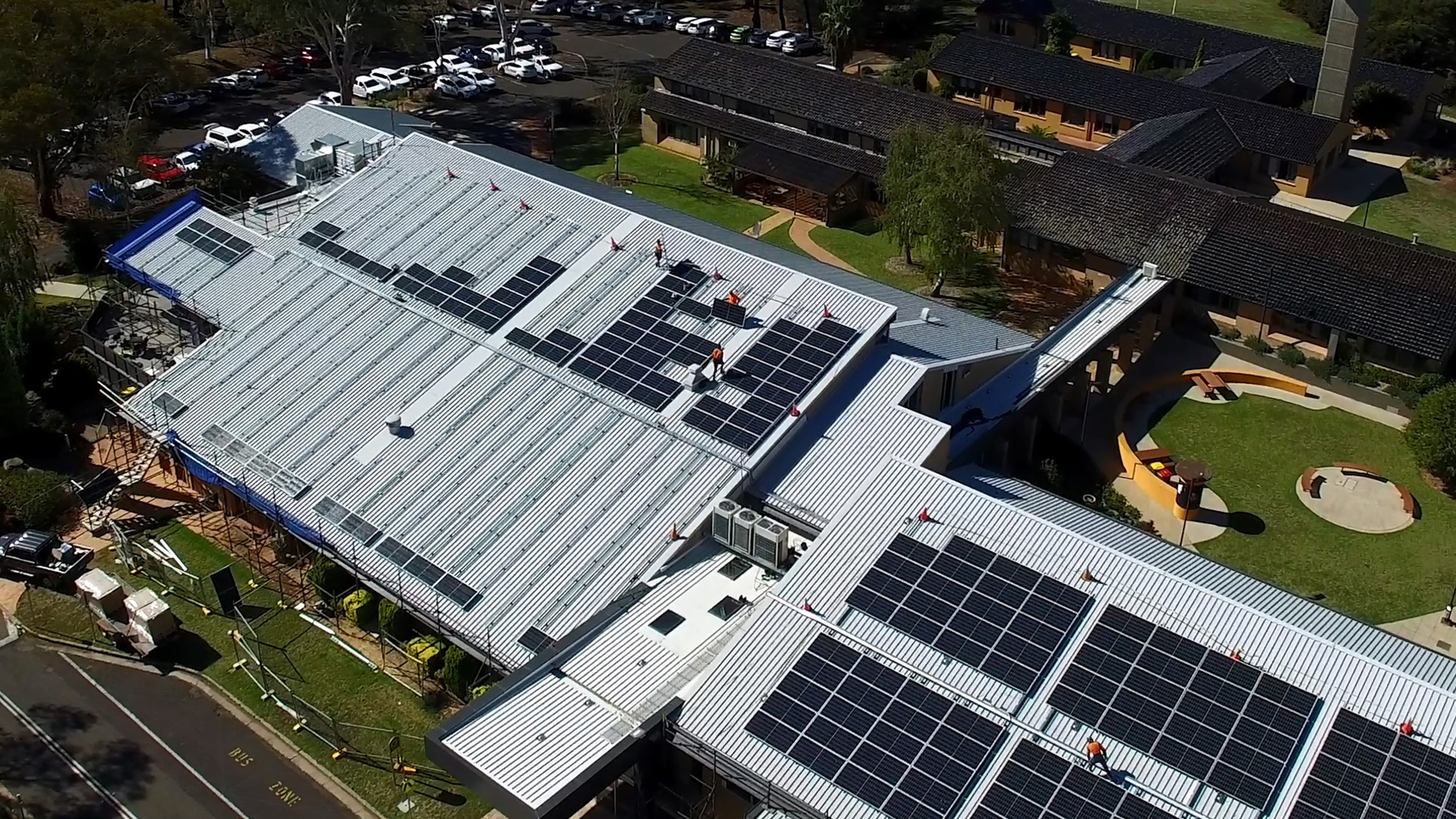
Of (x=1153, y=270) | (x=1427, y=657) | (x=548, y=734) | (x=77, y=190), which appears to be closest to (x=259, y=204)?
(x=77, y=190)

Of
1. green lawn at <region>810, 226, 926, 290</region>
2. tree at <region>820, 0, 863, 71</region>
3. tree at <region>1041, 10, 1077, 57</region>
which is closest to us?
green lawn at <region>810, 226, 926, 290</region>

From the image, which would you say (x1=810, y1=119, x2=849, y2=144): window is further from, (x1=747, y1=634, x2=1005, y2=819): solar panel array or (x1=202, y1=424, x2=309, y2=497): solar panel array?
(x1=747, y1=634, x2=1005, y2=819): solar panel array

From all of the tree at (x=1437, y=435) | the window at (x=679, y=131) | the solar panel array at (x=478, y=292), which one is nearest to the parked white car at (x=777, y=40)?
the window at (x=679, y=131)

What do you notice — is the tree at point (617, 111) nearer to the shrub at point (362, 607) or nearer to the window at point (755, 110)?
the window at point (755, 110)

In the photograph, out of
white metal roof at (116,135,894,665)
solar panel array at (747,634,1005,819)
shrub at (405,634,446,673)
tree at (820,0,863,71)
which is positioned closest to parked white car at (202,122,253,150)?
white metal roof at (116,135,894,665)

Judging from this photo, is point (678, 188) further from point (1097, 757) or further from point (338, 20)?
point (1097, 757)

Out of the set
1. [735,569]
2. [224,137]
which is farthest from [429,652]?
[224,137]

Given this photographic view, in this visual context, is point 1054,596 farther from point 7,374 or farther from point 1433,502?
point 7,374

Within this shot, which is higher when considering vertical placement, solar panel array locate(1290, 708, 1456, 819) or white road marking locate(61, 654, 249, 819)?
solar panel array locate(1290, 708, 1456, 819)
